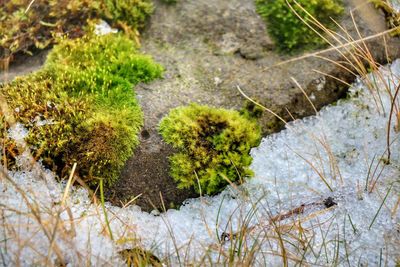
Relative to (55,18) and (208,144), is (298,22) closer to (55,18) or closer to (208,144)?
(208,144)

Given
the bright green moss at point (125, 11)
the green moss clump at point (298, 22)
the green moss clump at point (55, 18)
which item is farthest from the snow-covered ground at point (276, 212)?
the bright green moss at point (125, 11)

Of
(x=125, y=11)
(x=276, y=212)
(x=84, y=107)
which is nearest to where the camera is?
(x=276, y=212)

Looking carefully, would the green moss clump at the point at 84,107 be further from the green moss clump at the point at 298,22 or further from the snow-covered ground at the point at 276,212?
the green moss clump at the point at 298,22

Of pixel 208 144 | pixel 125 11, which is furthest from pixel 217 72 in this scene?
pixel 125 11

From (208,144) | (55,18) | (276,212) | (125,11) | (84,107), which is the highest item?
(125,11)

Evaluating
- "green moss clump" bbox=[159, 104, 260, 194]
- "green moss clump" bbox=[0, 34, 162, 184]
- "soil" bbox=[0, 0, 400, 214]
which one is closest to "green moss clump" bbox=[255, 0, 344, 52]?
"soil" bbox=[0, 0, 400, 214]
